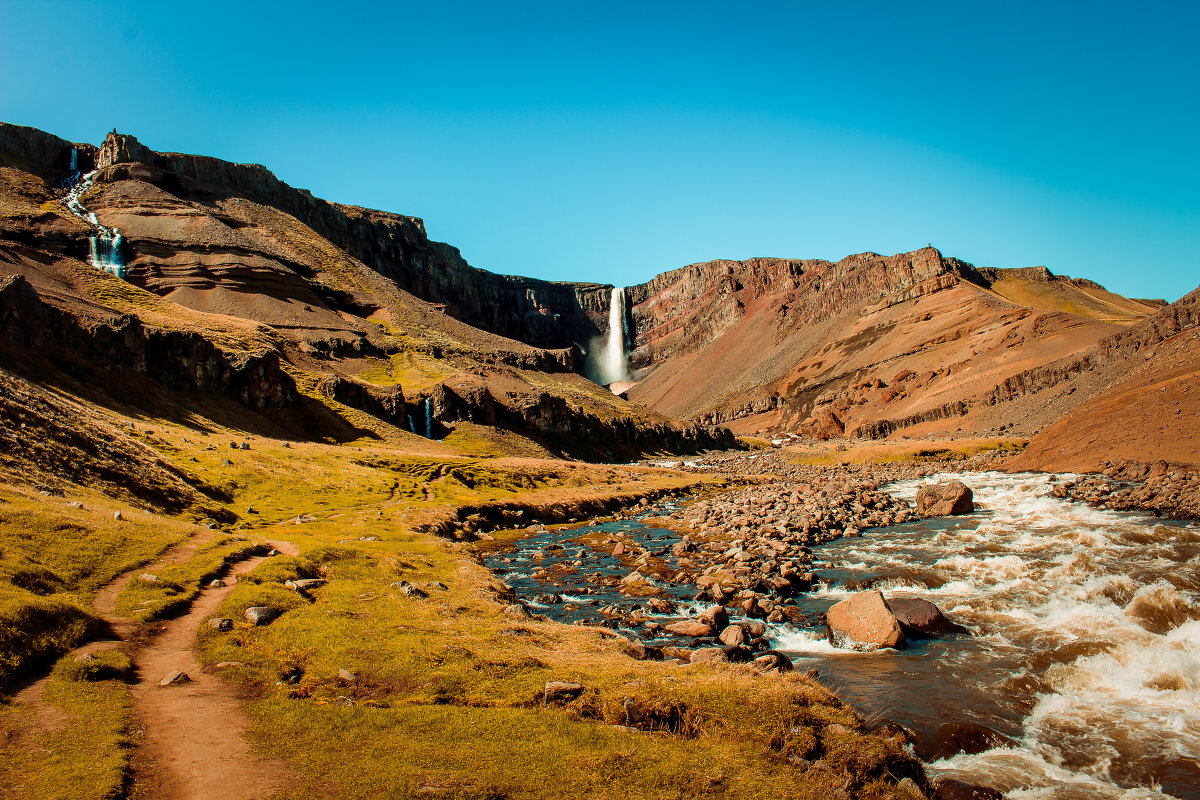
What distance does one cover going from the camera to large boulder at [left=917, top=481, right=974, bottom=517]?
43.7 m

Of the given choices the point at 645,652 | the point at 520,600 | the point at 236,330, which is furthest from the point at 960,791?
the point at 236,330

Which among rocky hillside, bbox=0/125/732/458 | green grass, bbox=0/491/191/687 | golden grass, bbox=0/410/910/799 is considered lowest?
golden grass, bbox=0/410/910/799

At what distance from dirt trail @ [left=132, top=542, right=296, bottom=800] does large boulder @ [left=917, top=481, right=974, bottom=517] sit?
45.5 m

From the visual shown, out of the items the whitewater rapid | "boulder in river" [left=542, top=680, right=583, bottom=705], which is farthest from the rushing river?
"boulder in river" [left=542, top=680, right=583, bottom=705]

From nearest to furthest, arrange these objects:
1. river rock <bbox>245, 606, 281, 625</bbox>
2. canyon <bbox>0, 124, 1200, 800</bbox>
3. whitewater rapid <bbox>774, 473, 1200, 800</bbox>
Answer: canyon <bbox>0, 124, 1200, 800</bbox> < whitewater rapid <bbox>774, 473, 1200, 800</bbox> < river rock <bbox>245, 606, 281, 625</bbox>

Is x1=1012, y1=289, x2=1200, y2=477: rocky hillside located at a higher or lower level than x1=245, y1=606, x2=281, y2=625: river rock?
higher

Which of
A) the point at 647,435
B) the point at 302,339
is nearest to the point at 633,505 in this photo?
the point at 647,435

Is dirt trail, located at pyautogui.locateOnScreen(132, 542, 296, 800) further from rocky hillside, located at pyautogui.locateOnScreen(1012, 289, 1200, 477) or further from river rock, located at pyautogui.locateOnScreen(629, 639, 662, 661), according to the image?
rocky hillside, located at pyautogui.locateOnScreen(1012, 289, 1200, 477)

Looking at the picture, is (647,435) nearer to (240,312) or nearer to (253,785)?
(240,312)

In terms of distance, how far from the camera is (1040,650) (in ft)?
60.0

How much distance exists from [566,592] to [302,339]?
122m

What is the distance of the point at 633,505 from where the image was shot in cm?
6138

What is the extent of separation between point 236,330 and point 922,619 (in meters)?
116

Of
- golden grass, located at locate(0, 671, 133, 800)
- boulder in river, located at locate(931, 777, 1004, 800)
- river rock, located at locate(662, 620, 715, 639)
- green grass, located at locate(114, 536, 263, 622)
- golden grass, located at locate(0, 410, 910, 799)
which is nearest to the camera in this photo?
Answer: golden grass, located at locate(0, 671, 133, 800)
